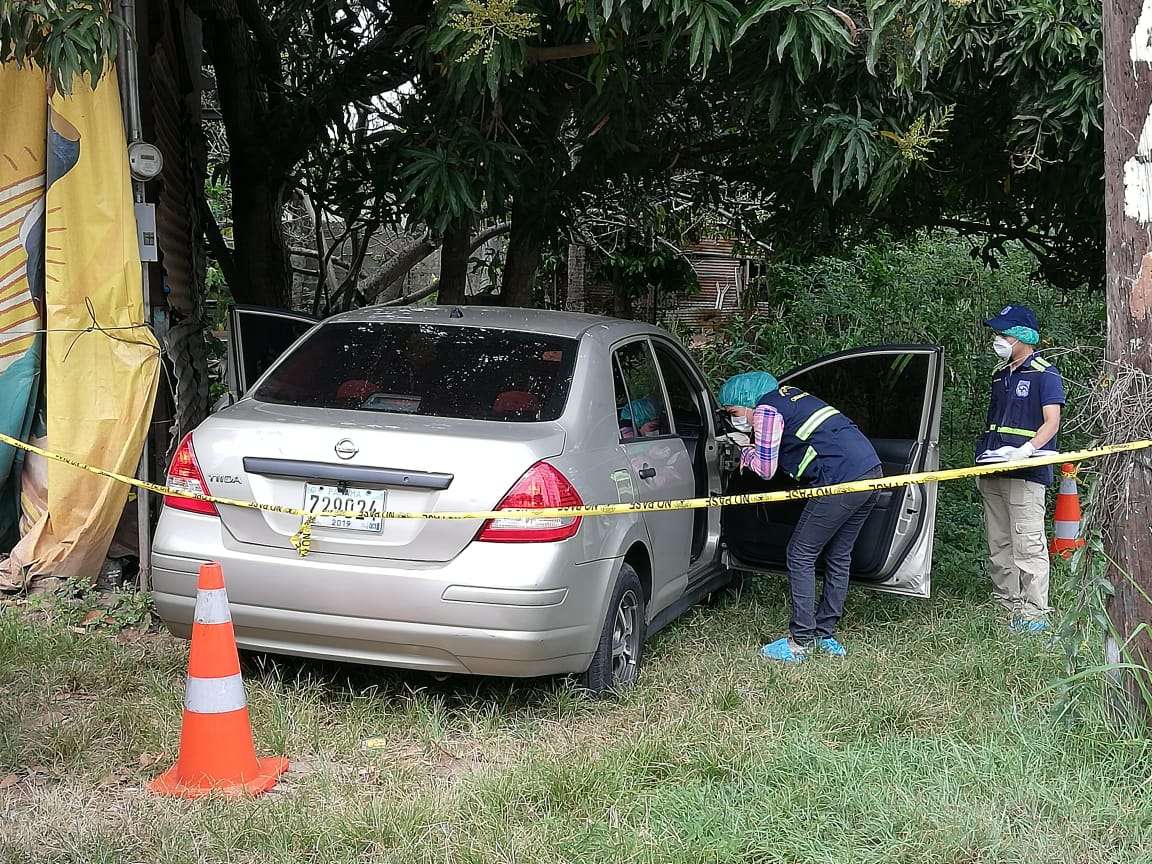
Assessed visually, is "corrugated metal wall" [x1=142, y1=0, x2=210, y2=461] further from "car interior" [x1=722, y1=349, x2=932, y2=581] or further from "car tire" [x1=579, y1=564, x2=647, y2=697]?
"car interior" [x1=722, y1=349, x2=932, y2=581]

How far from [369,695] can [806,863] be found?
2.04 m

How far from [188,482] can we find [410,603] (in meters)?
1.02

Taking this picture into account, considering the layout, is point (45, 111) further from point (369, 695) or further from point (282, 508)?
point (369, 695)

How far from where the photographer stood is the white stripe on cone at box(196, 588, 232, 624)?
3.95 m

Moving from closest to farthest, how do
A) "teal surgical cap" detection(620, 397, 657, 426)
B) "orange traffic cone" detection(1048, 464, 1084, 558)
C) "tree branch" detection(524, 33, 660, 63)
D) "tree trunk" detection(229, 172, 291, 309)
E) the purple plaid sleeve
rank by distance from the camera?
"teal surgical cap" detection(620, 397, 657, 426)
the purple plaid sleeve
"tree branch" detection(524, 33, 660, 63)
"orange traffic cone" detection(1048, 464, 1084, 558)
"tree trunk" detection(229, 172, 291, 309)

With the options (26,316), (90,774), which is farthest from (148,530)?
(90,774)

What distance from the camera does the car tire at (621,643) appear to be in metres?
4.73

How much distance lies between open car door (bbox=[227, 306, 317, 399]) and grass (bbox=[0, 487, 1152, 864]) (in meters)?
1.35

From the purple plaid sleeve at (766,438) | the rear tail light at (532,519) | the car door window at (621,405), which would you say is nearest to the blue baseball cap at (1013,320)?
the purple plaid sleeve at (766,438)

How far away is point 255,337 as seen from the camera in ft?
20.0

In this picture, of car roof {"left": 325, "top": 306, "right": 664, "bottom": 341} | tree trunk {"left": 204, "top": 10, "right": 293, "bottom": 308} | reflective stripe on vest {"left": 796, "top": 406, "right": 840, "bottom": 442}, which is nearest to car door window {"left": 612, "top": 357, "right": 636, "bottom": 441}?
car roof {"left": 325, "top": 306, "right": 664, "bottom": 341}

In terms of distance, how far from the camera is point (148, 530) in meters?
6.12

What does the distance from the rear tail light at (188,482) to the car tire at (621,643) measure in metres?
1.55

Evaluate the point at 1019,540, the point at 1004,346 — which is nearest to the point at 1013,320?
the point at 1004,346
